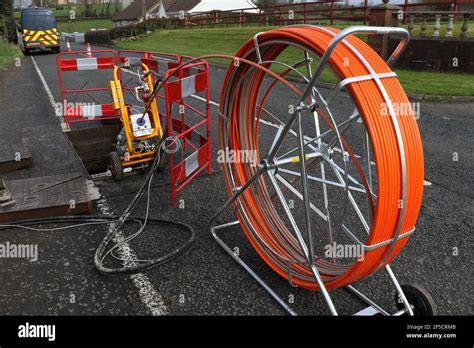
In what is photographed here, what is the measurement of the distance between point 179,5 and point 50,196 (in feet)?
230

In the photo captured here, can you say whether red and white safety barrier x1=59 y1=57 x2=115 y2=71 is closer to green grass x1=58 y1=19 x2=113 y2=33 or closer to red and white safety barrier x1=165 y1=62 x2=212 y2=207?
red and white safety barrier x1=165 y1=62 x2=212 y2=207

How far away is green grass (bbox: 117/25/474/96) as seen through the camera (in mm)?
10922

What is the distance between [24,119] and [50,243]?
6258mm

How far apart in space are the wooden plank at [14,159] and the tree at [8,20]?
29.2 meters

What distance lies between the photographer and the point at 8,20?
33.6 metres

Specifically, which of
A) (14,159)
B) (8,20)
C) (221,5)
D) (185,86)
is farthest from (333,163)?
(221,5)

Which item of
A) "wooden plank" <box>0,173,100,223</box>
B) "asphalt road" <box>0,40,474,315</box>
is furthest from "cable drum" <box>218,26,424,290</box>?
"wooden plank" <box>0,173,100,223</box>

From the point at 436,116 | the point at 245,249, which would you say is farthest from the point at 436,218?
the point at 436,116

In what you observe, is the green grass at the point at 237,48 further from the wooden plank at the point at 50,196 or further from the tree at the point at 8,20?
the wooden plank at the point at 50,196

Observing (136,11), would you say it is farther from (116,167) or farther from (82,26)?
(116,167)

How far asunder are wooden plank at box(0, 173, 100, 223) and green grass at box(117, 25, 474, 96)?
9.16m

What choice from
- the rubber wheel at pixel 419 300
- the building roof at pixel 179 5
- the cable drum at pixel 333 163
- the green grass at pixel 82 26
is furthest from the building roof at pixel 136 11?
the rubber wheel at pixel 419 300

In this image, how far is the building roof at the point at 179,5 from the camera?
6475cm
